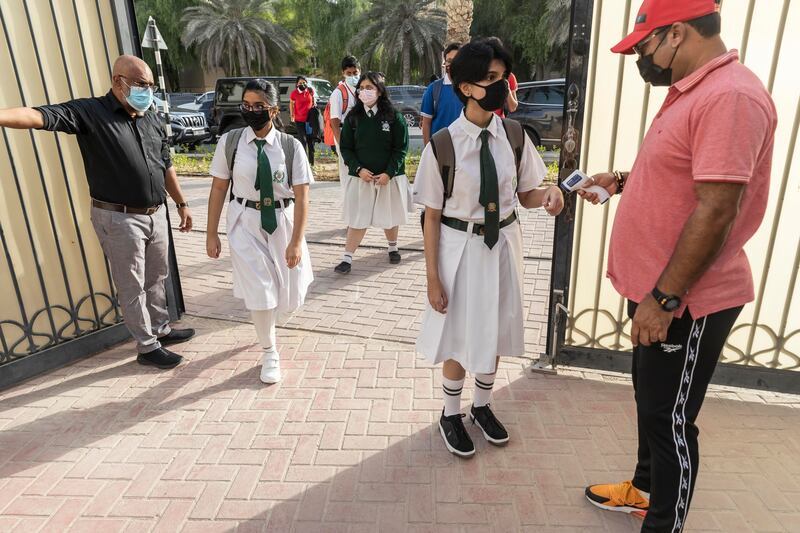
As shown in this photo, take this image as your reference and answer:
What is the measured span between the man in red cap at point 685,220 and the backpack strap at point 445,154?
2.63ft

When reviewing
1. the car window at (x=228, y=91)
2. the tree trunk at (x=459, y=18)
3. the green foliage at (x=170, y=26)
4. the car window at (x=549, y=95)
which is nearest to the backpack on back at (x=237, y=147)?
the tree trunk at (x=459, y=18)

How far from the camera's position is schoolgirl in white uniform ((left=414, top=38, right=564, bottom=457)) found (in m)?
2.51

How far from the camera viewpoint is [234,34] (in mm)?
34781

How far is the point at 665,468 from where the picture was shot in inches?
81.5

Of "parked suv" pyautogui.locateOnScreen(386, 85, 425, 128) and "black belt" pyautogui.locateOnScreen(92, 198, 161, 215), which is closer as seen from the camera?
"black belt" pyautogui.locateOnScreen(92, 198, 161, 215)

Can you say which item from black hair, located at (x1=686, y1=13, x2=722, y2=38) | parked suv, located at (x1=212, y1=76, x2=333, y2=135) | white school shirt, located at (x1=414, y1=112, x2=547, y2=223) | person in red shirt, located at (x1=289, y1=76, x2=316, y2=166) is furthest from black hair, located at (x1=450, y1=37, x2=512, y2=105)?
parked suv, located at (x1=212, y1=76, x2=333, y2=135)

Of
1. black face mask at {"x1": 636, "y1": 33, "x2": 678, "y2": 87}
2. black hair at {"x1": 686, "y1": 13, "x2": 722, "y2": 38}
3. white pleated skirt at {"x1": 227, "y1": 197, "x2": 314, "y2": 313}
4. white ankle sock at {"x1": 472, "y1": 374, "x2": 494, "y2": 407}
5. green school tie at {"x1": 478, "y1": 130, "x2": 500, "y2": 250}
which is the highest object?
black hair at {"x1": 686, "y1": 13, "x2": 722, "y2": 38}

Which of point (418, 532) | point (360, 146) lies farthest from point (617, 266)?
point (360, 146)

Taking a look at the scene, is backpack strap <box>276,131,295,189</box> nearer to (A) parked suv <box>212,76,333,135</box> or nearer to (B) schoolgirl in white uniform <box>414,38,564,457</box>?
(B) schoolgirl in white uniform <box>414,38,564,457</box>

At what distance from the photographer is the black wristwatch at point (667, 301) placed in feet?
6.09

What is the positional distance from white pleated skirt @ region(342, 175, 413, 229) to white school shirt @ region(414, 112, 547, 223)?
10.7 ft

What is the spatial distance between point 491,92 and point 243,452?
7.63ft

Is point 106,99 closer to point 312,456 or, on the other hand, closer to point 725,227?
point 312,456

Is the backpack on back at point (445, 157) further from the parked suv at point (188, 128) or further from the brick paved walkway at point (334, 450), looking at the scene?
the parked suv at point (188, 128)
